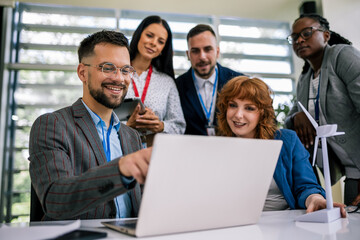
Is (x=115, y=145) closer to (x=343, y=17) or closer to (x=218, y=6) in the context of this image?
(x=218, y=6)

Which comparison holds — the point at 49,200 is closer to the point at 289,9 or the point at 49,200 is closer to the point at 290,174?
the point at 290,174

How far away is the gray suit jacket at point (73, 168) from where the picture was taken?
37.9 inches

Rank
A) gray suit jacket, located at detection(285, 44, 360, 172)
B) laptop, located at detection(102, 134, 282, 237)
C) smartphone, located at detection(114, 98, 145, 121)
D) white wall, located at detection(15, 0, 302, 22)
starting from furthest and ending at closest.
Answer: white wall, located at detection(15, 0, 302, 22) → gray suit jacket, located at detection(285, 44, 360, 172) → smartphone, located at detection(114, 98, 145, 121) → laptop, located at detection(102, 134, 282, 237)

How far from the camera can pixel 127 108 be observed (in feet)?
7.59

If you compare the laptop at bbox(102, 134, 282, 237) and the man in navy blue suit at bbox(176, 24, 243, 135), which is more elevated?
the man in navy blue suit at bbox(176, 24, 243, 135)

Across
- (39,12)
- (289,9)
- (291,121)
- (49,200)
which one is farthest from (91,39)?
(289,9)

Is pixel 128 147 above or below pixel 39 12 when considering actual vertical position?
below

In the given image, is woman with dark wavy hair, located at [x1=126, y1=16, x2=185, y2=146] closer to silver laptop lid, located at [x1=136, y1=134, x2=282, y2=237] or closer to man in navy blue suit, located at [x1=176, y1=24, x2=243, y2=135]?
man in navy blue suit, located at [x1=176, y1=24, x2=243, y2=135]

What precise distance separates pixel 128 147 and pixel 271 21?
5.64 metres

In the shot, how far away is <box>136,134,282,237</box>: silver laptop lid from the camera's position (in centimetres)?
77

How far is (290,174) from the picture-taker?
180 centimetres

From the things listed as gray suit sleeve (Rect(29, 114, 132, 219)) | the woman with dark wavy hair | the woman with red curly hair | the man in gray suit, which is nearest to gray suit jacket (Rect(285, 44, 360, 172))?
the woman with red curly hair

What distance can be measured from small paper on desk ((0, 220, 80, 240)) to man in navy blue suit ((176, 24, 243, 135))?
2084 mm

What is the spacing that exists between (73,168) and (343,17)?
18.6 feet
